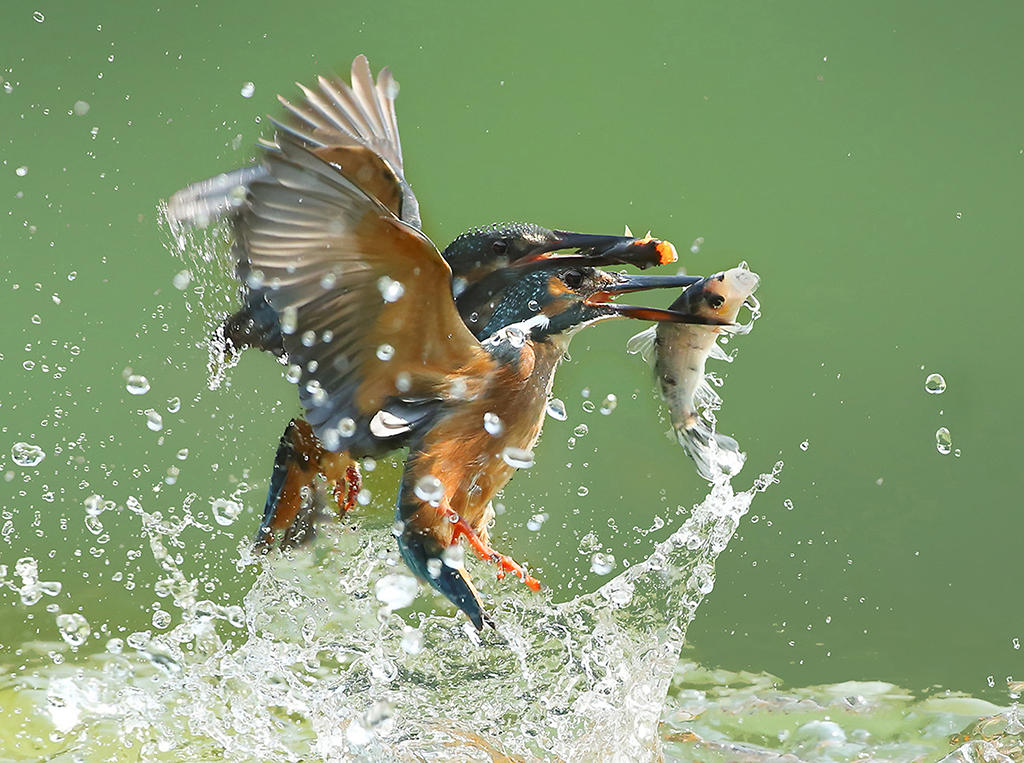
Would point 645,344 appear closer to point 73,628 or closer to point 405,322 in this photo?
point 405,322

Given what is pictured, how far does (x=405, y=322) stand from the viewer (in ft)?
5.24

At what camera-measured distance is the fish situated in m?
1.68

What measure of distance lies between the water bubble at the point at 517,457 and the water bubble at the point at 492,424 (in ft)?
0.11

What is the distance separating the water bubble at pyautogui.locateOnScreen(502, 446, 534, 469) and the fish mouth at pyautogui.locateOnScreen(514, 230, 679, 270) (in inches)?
11.5

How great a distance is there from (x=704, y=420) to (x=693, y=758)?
2.08ft

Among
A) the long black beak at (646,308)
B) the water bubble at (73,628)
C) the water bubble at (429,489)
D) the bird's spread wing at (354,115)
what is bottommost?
the water bubble at (73,628)

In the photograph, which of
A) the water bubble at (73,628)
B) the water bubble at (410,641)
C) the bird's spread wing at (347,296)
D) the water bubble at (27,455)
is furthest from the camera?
the water bubble at (27,455)

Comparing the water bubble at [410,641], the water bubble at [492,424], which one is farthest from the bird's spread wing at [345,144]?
the water bubble at [410,641]

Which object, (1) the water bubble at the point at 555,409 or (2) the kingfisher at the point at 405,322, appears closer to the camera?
(2) the kingfisher at the point at 405,322

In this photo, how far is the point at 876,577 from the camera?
299 centimetres

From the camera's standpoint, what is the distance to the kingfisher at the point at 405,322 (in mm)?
1523

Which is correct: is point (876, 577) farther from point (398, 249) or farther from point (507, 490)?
point (398, 249)

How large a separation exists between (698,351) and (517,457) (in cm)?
34

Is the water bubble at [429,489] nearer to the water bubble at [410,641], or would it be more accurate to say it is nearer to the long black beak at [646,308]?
the long black beak at [646,308]
